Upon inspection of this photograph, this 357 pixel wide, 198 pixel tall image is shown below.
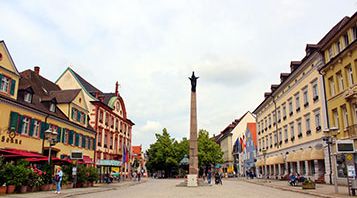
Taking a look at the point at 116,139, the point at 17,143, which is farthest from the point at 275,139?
the point at 17,143

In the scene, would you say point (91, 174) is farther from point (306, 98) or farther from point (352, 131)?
point (306, 98)

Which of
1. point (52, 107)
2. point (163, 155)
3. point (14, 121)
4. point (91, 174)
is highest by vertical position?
point (52, 107)

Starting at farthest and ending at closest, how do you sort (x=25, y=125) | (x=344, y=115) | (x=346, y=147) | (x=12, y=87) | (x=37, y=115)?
(x=37, y=115), (x=25, y=125), (x=344, y=115), (x=12, y=87), (x=346, y=147)

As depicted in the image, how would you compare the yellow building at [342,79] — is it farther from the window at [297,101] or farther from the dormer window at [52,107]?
the dormer window at [52,107]

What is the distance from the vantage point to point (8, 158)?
79.9 ft

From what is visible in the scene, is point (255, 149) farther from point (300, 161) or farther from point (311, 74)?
point (311, 74)

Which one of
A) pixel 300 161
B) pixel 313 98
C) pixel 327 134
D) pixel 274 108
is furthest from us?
pixel 274 108

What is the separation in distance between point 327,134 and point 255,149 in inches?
1873

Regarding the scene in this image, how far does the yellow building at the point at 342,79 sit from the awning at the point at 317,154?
9.00 ft

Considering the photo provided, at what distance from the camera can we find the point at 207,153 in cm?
7838

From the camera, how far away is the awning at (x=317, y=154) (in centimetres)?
3222

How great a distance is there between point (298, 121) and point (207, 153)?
131ft

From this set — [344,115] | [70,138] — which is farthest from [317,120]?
[70,138]

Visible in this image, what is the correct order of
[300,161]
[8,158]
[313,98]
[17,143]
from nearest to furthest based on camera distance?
[8,158] < [17,143] < [313,98] < [300,161]
